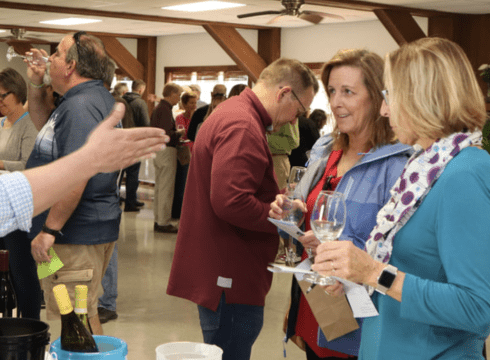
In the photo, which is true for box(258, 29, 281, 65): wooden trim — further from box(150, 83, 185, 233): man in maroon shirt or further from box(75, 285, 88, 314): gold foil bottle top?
box(75, 285, 88, 314): gold foil bottle top

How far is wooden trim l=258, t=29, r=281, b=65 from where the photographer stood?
37.0 feet

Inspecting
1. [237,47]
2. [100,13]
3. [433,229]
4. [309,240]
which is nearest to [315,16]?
[237,47]

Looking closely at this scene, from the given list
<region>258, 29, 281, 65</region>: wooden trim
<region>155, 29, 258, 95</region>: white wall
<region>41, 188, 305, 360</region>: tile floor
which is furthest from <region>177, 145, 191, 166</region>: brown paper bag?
<region>155, 29, 258, 95</region>: white wall

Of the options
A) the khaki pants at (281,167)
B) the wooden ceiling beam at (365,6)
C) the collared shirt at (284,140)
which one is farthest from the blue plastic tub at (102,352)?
the wooden ceiling beam at (365,6)

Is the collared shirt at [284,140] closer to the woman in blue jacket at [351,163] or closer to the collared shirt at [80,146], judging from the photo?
the collared shirt at [80,146]

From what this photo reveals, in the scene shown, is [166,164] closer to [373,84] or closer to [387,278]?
[373,84]

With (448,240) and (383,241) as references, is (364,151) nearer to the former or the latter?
(383,241)

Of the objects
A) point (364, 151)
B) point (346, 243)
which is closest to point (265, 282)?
point (364, 151)

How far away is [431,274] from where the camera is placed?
57.0 inches

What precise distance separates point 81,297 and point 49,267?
1.14 metres

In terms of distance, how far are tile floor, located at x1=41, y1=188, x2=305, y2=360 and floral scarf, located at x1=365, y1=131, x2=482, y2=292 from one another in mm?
2621

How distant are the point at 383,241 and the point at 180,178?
6535 millimetres

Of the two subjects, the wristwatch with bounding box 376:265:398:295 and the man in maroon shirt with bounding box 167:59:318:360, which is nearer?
the wristwatch with bounding box 376:265:398:295

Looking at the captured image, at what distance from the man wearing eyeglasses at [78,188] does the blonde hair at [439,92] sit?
1578mm
